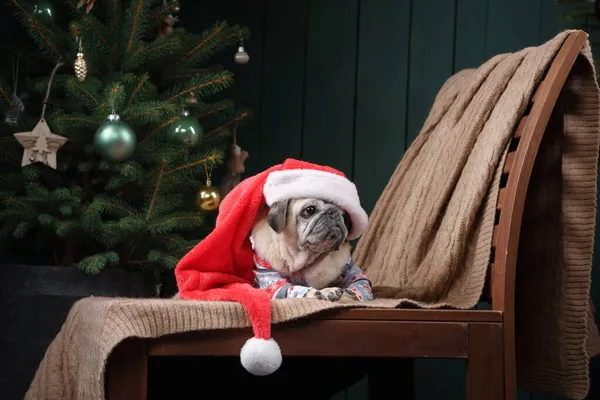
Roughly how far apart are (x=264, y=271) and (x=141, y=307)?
1.27 ft

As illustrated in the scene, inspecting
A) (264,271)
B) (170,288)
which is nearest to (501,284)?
(264,271)

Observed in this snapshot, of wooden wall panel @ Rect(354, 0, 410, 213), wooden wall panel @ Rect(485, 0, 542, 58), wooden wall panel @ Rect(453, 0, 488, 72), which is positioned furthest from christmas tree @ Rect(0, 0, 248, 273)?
wooden wall panel @ Rect(485, 0, 542, 58)

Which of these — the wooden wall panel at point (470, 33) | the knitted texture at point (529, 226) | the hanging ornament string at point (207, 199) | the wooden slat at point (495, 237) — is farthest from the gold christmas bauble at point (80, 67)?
the wooden wall panel at point (470, 33)

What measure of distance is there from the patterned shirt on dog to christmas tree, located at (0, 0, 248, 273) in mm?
625

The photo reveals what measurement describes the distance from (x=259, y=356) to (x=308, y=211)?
14.9 inches

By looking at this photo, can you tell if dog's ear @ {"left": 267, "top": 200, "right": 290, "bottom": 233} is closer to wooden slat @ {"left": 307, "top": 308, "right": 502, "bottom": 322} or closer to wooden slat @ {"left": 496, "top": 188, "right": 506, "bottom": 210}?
wooden slat @ {"left": 307, "top": 308, "right": 502, "bottom": 322}

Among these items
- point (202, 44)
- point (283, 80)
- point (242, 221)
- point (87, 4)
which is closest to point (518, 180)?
point (242, 221)

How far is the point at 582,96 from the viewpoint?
150 centimetres

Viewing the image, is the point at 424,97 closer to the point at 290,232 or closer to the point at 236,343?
the point at 290,232

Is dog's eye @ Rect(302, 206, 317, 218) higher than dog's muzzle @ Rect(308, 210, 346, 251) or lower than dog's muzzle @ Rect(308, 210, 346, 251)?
higher

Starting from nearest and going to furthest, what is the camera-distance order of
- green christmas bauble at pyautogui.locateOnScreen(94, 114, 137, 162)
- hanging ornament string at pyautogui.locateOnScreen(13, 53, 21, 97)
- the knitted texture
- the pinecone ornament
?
the knitted texture, green christmas bauble at pyautogui.locateOnScreen(94, 114, 137, 162), the pinecone ornament, hanging ornament string at pyautogui.locateOnScreen(13, 53, 21, 97)

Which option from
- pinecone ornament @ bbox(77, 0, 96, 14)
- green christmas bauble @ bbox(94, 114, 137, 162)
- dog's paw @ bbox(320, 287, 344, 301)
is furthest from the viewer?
pinecone ornament @ bbox(77, 0, 96, 14)

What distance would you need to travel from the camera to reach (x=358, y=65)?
105 inches

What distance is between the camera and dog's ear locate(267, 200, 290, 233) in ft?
4.77
